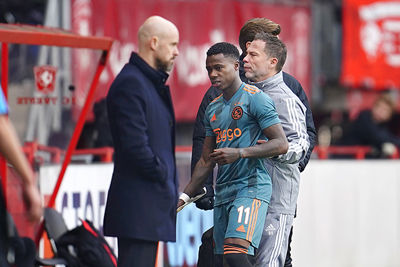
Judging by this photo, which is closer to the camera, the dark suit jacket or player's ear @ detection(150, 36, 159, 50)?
the dark suit jacket

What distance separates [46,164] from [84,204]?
48cm

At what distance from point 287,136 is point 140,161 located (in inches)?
47.4

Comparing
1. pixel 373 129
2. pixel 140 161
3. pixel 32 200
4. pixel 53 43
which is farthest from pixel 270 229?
pixel 373 129

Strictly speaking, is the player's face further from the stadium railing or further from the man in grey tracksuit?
the stadium railing

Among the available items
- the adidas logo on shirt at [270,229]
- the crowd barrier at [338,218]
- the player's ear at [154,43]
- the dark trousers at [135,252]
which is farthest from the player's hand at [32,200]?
the crowd barrier at [338,218]

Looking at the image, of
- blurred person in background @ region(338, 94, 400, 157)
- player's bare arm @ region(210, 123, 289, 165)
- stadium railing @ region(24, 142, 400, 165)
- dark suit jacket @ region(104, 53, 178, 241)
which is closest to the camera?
dark suit jacket @ region(104, 53, 178, 241)

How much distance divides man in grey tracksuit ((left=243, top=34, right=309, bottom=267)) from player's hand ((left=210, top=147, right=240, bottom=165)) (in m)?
0.48

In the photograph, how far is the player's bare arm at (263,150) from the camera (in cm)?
588

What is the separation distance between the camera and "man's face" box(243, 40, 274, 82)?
6.39m

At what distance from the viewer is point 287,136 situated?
637 cm

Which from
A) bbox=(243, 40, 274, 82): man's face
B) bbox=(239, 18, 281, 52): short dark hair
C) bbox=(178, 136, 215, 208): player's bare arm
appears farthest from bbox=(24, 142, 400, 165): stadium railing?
bbox=(243, 40, 274, 82): man's face

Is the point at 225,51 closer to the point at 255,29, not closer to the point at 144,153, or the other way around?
the point at 255,29

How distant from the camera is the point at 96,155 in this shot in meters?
9.48

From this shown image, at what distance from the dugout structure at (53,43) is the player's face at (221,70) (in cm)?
168
